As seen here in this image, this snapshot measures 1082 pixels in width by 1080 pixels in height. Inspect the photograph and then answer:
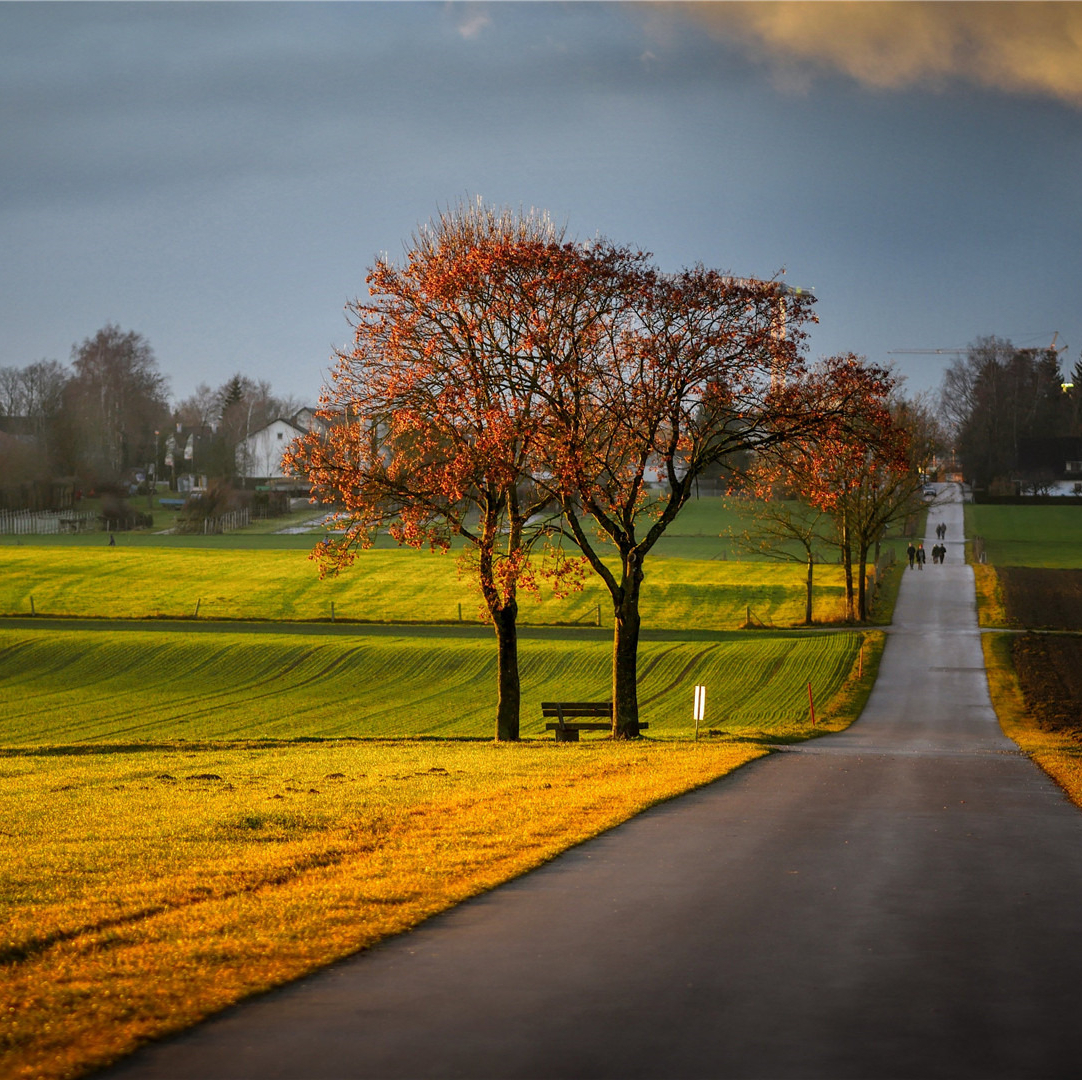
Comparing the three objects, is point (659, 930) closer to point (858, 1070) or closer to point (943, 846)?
point (858, 1070)

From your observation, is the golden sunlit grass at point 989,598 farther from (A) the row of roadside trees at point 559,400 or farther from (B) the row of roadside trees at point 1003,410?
(B) the row of roadside trees at point 1003,410

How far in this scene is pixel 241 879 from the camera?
1062cm

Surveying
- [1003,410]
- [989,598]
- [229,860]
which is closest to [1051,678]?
[989,598]

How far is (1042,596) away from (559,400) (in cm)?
4620

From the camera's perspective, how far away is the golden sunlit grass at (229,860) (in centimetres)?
739

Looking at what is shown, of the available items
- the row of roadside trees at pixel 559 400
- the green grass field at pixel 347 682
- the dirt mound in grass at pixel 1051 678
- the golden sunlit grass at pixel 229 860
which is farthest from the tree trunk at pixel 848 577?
the golden sunlit grass at pixel 229 860

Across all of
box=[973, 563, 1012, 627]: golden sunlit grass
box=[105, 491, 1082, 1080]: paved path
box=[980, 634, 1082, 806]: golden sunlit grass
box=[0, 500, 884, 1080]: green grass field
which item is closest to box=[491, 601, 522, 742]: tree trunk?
box=[0, 500, 884, 1080]: green grass field

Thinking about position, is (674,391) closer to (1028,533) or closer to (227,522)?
(1028,533)

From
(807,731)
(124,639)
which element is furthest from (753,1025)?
(124,639)

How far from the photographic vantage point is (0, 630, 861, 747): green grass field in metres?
34.9

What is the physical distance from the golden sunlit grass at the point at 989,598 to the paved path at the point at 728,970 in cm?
4517

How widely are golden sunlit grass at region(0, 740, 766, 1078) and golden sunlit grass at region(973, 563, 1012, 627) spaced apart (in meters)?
39.7

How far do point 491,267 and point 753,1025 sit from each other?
64.7 feet

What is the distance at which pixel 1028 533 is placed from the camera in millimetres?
103062
